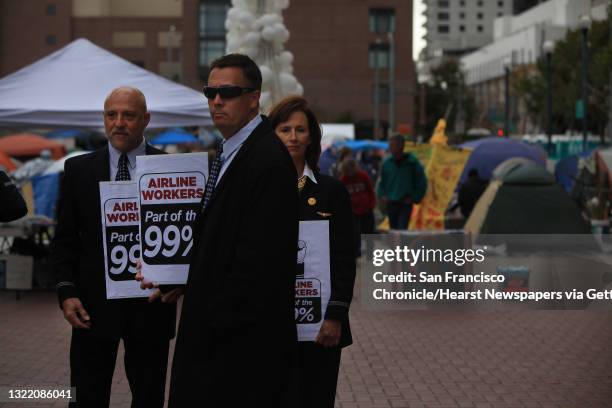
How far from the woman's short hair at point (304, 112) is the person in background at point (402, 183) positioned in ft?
35.8

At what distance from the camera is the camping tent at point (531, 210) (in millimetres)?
17844

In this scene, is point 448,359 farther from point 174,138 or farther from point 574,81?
point 574,81

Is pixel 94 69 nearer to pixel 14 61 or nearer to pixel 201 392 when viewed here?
pixel 201 392

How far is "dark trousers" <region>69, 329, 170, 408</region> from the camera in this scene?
519 centimetres

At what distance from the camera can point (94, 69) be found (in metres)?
14.9

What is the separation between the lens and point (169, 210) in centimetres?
463

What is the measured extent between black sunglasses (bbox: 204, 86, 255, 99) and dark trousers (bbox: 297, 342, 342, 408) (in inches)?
47.9


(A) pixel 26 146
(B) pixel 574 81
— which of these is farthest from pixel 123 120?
(B) pixel 574 81

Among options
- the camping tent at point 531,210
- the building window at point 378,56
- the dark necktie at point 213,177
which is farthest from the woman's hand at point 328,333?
the building window at point 378,56

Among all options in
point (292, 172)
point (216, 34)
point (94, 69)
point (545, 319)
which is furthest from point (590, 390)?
point (216, 34)

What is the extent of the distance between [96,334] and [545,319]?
25.4ft

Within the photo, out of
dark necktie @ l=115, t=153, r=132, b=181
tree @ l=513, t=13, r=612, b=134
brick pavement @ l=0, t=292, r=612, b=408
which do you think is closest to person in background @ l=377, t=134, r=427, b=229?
brick pavement @ l=0, t=292, r=612, b=408

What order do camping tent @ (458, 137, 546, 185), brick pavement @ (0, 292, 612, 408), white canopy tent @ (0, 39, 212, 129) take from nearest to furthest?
brick pavement @ (0, 292, 612, 408) < white canopy tent @ (0, 39, 212, 129) < camping tent @ (458, 137, 546, 185)

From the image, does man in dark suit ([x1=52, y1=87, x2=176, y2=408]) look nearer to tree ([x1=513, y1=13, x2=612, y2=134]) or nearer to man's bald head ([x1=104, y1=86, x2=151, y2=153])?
man's bald head ([x1=104, y1=86, x2=151, y2=153])
